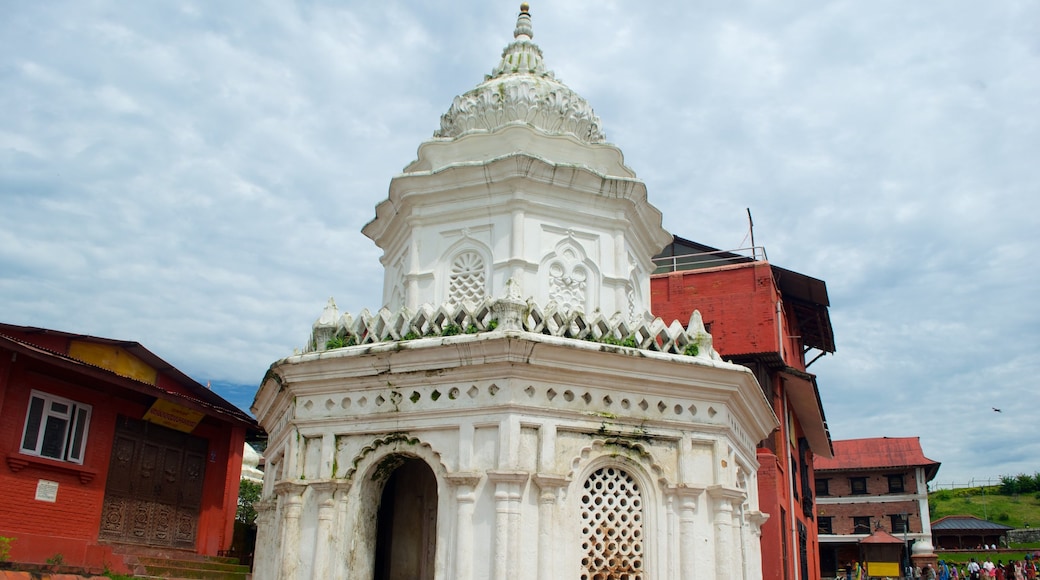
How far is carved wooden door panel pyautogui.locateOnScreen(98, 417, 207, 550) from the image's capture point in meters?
19.3

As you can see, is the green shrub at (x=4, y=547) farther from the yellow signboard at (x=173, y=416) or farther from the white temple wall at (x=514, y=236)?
the white temple wall at (x=514, y=236)

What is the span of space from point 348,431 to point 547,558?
3122 millimetres

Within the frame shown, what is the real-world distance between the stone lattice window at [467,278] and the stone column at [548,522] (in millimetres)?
3534

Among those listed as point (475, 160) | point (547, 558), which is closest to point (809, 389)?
point (475, 160)

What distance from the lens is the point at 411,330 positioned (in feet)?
37.3

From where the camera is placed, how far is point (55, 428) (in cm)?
1811

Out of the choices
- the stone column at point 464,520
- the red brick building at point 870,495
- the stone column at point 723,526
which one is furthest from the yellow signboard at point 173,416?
the red brick building at point 870,495

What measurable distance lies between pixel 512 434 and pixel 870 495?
52.4 meters

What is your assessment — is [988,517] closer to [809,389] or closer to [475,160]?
[809,389]

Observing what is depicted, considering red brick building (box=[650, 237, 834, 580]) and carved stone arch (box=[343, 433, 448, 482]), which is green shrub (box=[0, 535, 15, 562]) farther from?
red brick building (box=[650, 237, 834, 580])

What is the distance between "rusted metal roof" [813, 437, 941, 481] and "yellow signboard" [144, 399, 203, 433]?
44.9 m

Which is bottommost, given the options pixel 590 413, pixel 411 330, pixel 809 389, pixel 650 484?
pixel 650 484

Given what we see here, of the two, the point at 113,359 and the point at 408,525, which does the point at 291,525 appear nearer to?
the point at 408,525

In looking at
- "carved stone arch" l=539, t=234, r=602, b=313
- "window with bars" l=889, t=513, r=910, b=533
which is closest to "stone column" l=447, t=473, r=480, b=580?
"carved stone arch" l=539, t=234, r=602, b=313
